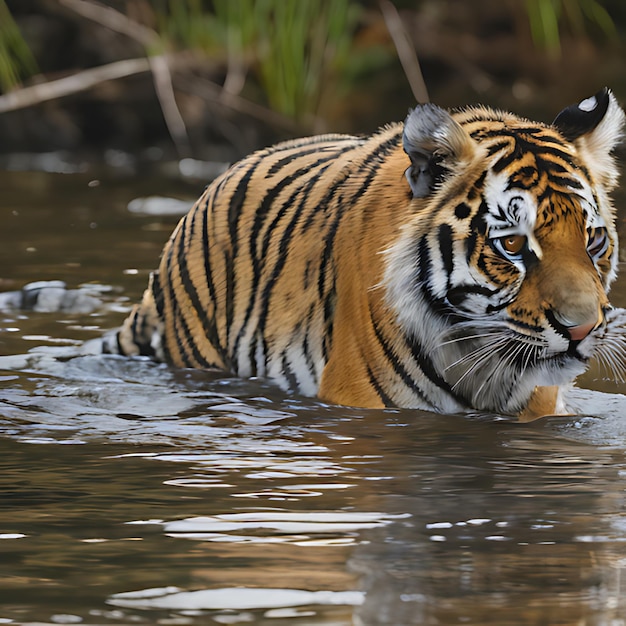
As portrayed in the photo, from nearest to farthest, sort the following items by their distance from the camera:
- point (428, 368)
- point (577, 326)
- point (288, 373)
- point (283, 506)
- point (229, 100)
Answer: point (283, 506)
point (577, 326)
point (428, 368)
point (288, 373)
point (229, 100)

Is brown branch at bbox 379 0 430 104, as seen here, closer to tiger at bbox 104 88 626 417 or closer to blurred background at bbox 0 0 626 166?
blurred background at bbox 0 0 626 166

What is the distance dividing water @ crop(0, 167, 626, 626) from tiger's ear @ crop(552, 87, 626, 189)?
0.76 meters

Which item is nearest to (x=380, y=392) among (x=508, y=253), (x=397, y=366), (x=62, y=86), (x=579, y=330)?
(x=397, y=366)

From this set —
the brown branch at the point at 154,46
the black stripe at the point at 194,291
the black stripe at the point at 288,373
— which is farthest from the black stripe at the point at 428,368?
the brown branch at the point at 154,46

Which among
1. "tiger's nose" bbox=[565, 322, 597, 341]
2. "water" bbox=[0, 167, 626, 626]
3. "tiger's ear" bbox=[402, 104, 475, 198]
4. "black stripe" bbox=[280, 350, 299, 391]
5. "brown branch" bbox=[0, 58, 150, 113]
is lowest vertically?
"water" bbox=[0, 167, 626, 626]

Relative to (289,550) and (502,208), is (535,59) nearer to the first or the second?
(502,208)

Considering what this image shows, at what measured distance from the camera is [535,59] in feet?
41.7

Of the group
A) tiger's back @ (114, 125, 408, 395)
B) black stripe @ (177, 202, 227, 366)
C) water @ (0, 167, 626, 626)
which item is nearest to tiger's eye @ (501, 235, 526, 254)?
tiger's back @ (114, 125, 408, 395)

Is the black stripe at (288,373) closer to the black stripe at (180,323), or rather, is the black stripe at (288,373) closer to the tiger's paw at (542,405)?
the black stripe at (180,323)

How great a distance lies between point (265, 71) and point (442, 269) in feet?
22.2

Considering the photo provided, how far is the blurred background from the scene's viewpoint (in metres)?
10.4

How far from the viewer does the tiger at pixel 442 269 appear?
3.90 meters

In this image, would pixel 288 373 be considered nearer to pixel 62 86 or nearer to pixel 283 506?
pixel 283 506

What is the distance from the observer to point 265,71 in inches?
416
